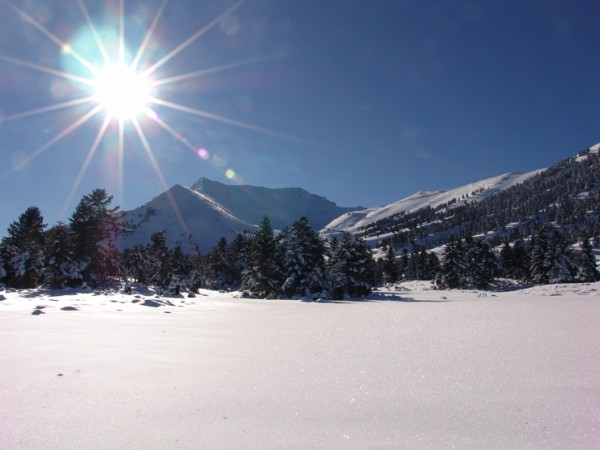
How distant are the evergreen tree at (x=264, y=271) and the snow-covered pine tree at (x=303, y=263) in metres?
1.32

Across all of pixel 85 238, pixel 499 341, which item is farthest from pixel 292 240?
pixel 499 341

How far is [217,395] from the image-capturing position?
332cm

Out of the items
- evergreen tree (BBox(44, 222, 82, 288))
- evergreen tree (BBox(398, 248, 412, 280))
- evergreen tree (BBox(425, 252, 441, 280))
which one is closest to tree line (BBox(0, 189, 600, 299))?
evergreen tree (BBox(44, 222, 82, 288))

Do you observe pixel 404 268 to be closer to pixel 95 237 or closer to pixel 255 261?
pixel 255 261

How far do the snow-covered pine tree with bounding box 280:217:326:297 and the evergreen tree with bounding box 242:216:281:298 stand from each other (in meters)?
1.32

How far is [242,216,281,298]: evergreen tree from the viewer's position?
39.6 metres

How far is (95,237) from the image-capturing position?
85.3ft

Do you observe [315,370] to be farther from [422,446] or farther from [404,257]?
[404,257]

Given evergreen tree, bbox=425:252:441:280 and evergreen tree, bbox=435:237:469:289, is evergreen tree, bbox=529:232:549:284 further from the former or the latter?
evergreen tree, bbox=425:252:441:280

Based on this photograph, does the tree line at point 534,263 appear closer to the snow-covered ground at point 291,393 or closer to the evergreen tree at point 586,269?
the evergreen tree at point 586,269

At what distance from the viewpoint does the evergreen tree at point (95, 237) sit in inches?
1005

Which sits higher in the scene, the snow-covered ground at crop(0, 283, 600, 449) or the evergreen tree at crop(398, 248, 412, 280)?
the evergreen tree at crop(398, 248, 412, 280)

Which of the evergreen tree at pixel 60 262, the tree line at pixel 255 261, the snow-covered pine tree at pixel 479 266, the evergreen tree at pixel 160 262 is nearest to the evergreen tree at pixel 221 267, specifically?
the tree line at pixel 255 261

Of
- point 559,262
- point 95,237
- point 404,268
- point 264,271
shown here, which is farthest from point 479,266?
point 404,268
